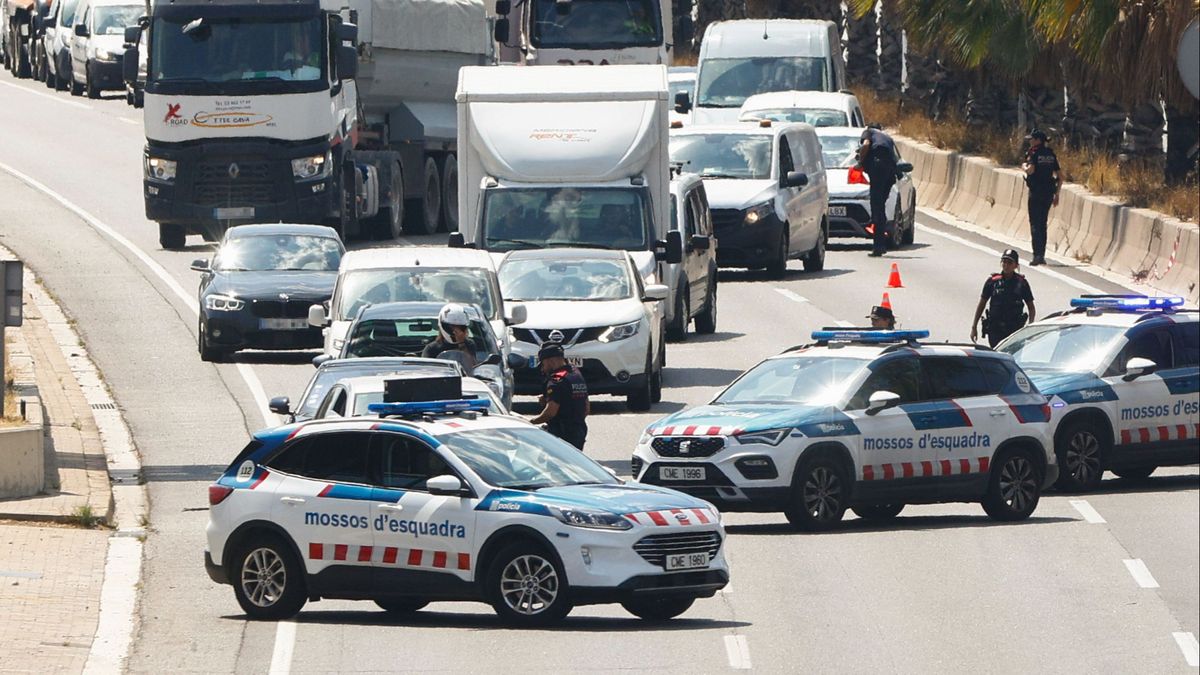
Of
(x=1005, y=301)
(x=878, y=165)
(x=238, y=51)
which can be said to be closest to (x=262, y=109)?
(x=238, y=51)

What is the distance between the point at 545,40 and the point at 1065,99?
1091 cm

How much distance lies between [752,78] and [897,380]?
86.9 ft

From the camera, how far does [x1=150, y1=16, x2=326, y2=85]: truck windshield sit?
3453 centimetres

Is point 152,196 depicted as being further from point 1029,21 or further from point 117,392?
point 1029,21

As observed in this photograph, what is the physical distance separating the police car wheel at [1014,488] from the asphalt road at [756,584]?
0.16m

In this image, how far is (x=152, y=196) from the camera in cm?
3609

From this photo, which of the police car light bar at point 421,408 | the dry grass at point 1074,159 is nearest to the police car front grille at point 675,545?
the police car light bar at point 421,408

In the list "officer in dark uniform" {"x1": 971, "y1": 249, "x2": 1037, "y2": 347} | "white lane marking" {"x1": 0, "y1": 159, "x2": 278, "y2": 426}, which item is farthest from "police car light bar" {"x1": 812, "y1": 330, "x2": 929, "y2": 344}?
"white lane marking" {"x1": 0, "y1": 159, "x2": 278, "y2": 426}

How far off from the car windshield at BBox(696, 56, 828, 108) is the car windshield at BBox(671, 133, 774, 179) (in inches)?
384

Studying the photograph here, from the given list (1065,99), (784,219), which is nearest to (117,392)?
(784,219)

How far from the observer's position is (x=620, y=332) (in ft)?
83.2

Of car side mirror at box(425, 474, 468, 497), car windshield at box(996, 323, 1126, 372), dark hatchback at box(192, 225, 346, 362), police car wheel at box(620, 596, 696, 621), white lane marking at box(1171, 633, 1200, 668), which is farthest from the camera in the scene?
dark hatchback at box(192, 225, 346, 362)

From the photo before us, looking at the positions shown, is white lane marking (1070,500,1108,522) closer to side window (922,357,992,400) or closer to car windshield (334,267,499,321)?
side window (922,357,992,400)

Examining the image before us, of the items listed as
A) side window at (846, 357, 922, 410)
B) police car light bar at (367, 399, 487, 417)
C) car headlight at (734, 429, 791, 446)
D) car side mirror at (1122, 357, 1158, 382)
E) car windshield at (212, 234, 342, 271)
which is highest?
police car light bar at (367, 399, 487, 417)
